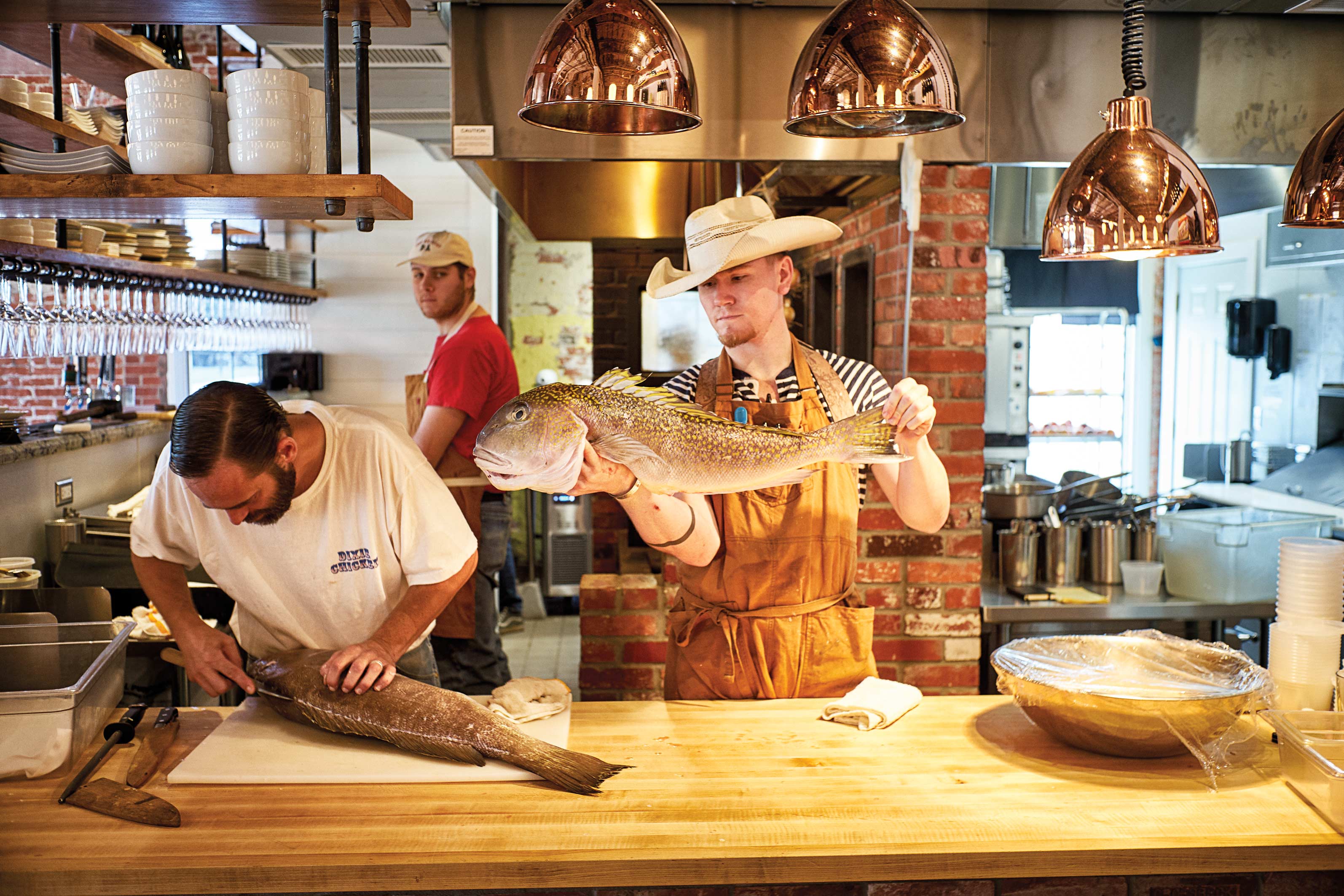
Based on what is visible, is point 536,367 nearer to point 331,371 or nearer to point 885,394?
point 331,371

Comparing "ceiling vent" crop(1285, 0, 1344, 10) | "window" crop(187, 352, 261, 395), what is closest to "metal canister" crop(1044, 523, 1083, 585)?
"ceiling vent" crop(1285, 0, 1344, 10)

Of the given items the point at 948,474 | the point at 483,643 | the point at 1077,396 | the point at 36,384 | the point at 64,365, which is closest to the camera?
the point at 948,474

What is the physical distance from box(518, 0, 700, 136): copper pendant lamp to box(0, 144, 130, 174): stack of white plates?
871mm

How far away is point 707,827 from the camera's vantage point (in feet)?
5.29

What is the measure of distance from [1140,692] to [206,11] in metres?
2.32

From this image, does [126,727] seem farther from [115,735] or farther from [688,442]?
[688,442]

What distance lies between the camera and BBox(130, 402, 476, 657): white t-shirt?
2240mm

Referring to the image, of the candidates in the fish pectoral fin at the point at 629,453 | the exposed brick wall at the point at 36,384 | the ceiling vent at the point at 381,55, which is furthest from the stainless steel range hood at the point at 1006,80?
the exposed brick wall at the point at 36,384

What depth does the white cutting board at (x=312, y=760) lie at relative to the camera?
70.6 inches

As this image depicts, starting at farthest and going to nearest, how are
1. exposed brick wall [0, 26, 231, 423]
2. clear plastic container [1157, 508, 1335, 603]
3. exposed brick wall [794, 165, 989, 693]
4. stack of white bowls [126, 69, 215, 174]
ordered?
exposed brick wall [0, 26, 231, 423], clear plastic container [1157, 508, 1335, 603], exposed brick wall [794, 165, 989, 693], stack of white bowls [126, 69, 215, 174]

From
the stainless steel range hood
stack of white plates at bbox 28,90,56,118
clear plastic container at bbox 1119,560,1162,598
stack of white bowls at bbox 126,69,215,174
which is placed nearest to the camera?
stack of white bowls at bbox 126,69,215,174

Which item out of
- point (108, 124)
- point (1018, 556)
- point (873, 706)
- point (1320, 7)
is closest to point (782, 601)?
point (873, 706)

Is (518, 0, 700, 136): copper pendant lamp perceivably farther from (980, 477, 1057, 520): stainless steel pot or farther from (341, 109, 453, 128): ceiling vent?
(341, 109, 453, 128): ceiling vent

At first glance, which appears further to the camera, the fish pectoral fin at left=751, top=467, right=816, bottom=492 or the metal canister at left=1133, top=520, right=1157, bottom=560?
the metal canister at left=1133, top=520, right=1157, bottom=560
